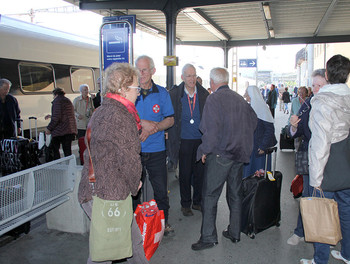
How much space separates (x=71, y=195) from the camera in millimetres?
3797

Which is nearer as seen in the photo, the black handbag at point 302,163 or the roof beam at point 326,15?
the black handbag at point 302,163

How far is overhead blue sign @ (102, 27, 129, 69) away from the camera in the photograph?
182 inches

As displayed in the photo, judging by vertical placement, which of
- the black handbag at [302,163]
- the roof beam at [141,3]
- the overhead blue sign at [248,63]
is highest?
the overhead blue sign at [248,63]

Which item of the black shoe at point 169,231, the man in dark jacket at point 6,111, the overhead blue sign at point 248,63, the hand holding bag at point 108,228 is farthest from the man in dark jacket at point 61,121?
the overhead blue sign at point 248,63

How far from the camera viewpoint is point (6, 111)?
6281 mm

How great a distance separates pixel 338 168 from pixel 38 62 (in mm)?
8231

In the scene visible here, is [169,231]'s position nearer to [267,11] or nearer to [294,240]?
[294,240]

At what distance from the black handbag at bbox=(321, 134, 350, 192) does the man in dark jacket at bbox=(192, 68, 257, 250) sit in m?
0.86

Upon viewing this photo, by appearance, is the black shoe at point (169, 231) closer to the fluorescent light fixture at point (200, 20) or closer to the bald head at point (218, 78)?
the bald head at point (218, 78)

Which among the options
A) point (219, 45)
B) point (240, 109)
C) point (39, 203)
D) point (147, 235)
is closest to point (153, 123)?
point (240, 109)

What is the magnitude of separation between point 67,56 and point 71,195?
705 centimetres

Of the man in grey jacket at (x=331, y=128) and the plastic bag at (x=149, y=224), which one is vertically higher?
the man in grey jacket at (x=331, y=128)

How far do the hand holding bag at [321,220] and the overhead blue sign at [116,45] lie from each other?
3.23m

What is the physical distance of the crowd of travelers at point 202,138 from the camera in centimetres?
217
